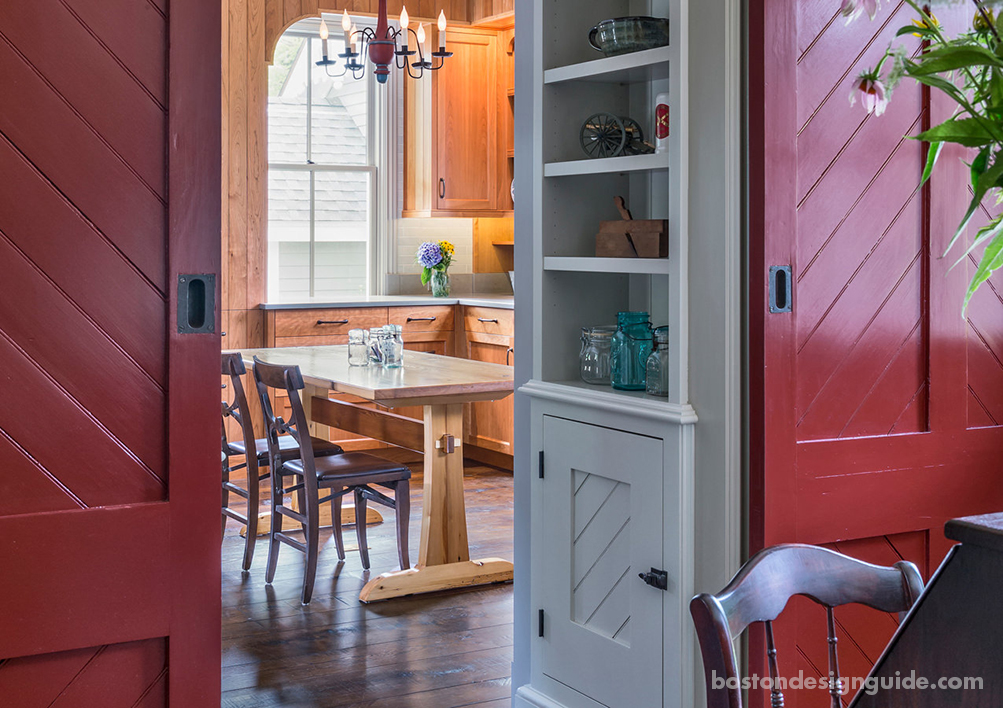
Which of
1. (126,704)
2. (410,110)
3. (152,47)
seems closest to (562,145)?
(152,47)

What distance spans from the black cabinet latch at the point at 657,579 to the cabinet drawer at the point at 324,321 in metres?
4.14

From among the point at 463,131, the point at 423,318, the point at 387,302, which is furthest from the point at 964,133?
the point at 463,131

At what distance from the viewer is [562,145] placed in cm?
279

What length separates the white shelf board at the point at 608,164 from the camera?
2.43 metres

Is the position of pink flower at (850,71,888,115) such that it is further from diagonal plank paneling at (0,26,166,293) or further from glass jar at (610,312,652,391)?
glass jar at (610,312,652,391)

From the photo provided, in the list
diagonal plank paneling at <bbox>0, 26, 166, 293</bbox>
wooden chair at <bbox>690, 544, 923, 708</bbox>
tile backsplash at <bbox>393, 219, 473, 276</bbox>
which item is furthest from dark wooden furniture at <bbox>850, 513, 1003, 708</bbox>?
tile backsplash at <bbox>393, 219, 473, 276</bbox>

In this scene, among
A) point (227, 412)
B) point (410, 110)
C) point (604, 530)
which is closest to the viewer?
point (604, 530)

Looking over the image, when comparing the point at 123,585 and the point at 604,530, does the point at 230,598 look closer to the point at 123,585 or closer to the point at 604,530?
the point at 604,530

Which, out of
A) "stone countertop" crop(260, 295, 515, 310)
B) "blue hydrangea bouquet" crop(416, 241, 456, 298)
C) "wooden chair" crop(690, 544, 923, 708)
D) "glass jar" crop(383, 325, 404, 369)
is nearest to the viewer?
"wooden chair" crop(690, 544, 923, 708)

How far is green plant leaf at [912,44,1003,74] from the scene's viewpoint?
89 centimetres

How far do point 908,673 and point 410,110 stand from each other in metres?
6.33

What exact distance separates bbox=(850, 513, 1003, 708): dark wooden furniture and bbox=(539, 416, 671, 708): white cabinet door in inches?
50.2

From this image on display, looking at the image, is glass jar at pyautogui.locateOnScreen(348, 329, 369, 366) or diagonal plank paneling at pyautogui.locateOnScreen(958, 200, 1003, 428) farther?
glass jar at pyautogui.locateOnScreen(348, 329, 369, 366)

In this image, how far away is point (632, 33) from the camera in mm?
2529
